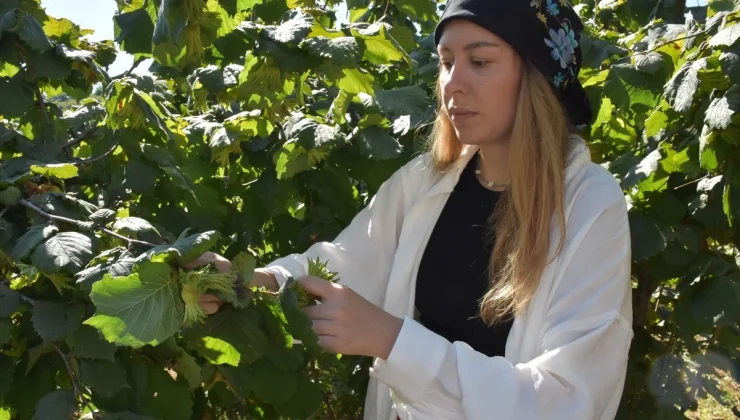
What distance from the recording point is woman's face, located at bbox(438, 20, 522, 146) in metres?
1.70

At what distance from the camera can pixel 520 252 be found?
1.68 meters

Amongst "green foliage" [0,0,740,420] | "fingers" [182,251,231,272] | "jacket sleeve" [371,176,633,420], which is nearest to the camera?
"fingers" [182,251,231,272]

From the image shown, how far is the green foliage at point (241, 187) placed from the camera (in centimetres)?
129

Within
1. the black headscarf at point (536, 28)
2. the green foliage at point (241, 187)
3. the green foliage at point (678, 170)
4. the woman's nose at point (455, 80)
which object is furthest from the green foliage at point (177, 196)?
the green foliage at point (678, 170)

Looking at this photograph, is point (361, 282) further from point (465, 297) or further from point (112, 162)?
point (112, 162)

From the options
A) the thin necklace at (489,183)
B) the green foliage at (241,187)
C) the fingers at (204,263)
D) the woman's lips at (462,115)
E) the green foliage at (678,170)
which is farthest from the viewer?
the green foliage at (678,170)

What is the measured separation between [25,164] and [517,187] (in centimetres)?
115

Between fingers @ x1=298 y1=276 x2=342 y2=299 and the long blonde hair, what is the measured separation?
0.50 meters

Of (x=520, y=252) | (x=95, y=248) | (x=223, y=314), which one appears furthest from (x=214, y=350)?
(x=520, y=252)

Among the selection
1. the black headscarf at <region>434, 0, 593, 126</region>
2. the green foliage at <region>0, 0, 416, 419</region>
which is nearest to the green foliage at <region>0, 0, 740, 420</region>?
the green foliage at <region>0, 0, 416, 419</region>

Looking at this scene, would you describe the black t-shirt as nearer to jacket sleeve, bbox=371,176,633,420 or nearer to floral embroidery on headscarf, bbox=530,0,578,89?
jacket sleeve, bbox=371,176,633,420

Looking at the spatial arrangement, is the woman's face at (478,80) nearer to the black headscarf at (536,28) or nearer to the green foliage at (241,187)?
the black headscarf at (536,28)

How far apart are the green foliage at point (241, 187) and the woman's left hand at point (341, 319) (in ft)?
Answer: 0.10

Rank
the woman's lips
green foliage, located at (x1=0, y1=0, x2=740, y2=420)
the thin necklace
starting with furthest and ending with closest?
1. the thin necklace
2. the woman's lips
3. green foliage, located at (x1=0, y1=0, x2=740, y2=420)
